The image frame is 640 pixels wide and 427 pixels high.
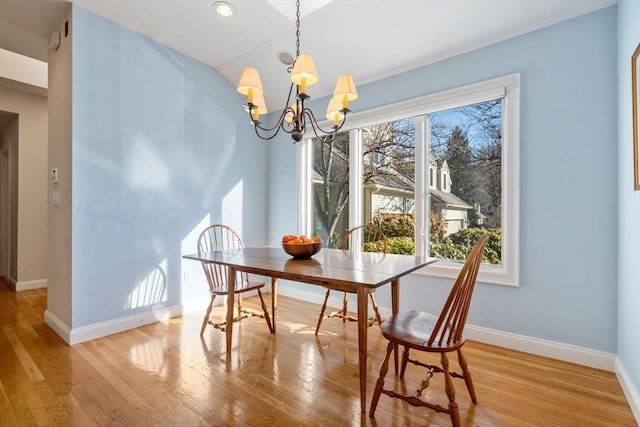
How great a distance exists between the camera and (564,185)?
221 centimetres

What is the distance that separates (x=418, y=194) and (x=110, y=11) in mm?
3098

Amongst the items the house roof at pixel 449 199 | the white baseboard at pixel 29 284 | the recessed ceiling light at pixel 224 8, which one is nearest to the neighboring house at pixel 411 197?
the house roof at pixel 449 199

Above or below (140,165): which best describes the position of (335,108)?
above

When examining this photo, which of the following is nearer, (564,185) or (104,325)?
(564,185)

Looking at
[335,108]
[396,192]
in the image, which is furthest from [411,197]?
[335,108]

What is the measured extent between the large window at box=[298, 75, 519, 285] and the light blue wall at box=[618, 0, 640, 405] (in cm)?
59

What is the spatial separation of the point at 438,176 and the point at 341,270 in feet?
5.31

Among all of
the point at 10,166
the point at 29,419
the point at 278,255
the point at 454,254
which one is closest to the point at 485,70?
the point at 454,254

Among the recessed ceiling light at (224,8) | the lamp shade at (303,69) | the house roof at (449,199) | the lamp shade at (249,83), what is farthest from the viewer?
the house roof at (449,199)

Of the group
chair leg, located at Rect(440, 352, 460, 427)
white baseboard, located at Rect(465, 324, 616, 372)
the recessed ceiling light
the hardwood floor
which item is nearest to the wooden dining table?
the hardwood floor

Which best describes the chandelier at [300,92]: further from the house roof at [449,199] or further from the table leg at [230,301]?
the house roof at [449,199]

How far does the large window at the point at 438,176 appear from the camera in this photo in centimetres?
248

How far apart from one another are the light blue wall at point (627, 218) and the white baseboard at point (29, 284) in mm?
6173

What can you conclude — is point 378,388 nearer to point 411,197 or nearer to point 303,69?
point 303,69
